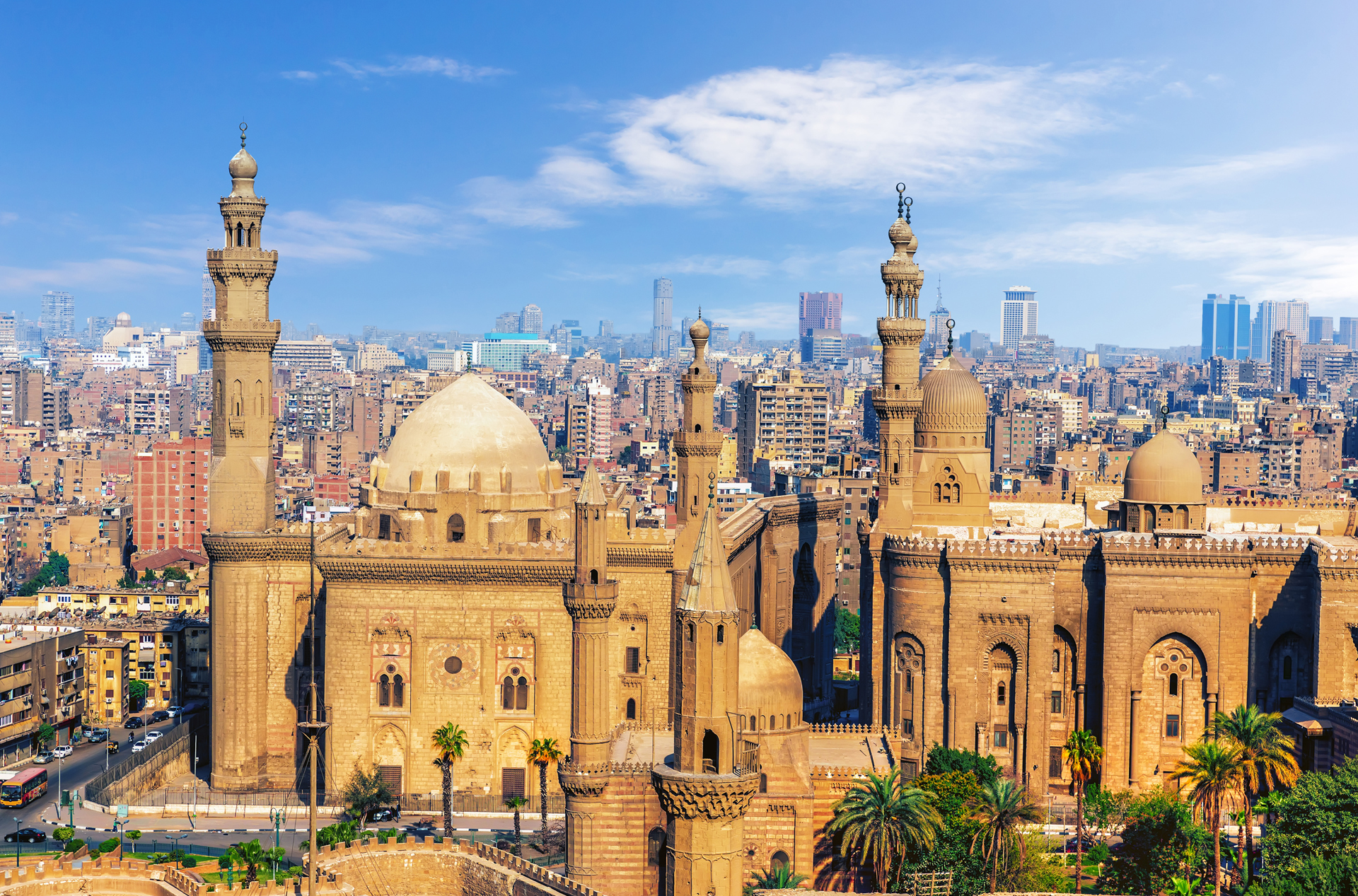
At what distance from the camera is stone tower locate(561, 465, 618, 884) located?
3541 centimetres

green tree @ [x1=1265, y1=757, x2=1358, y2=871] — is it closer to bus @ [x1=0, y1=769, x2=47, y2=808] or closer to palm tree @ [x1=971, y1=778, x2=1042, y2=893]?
palm tree @ [x1=971, y1=778, x2=1042, y2=893]

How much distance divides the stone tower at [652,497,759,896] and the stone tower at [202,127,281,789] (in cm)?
2356

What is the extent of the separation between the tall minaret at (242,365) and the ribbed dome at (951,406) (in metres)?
21.8

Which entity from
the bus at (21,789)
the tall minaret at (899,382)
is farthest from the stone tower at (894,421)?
the bus at (21,789)

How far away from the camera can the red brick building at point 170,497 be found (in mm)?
113438

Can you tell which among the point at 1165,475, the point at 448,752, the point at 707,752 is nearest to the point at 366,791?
the point at 448,752

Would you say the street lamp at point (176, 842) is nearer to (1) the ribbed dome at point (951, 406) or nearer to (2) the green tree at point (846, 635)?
(1) the ribbed dome at point (951, 406)

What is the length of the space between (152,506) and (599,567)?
8612cm

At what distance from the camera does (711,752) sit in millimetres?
28125

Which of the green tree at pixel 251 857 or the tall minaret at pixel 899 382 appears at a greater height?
the tall minaret at pixel 899 382

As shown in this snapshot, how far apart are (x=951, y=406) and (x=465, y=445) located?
16.2m

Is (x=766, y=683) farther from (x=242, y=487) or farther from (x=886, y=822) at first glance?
(x=242, y=487)

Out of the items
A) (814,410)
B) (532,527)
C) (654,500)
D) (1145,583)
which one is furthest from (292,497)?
(1145,583)

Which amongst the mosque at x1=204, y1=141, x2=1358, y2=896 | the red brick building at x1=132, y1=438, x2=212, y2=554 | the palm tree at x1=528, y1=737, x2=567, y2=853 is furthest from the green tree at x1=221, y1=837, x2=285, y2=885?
the red brick building at x1=132, y1=438, x2=212, y2=554
